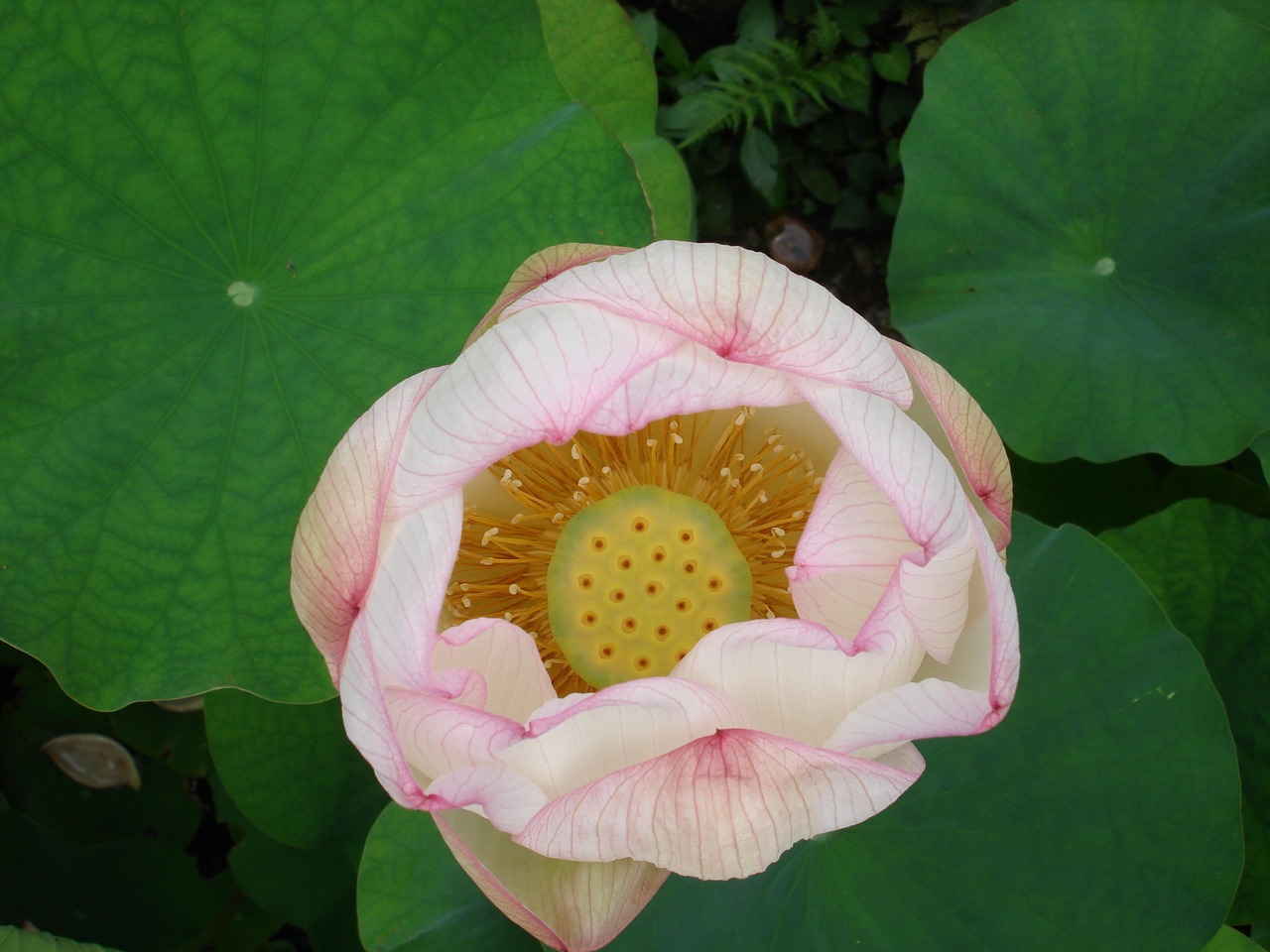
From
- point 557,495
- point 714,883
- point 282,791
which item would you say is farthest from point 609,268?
point 282,791

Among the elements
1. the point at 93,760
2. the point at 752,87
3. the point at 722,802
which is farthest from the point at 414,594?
the point at 752,87

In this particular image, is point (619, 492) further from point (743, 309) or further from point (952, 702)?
point (952, 702)

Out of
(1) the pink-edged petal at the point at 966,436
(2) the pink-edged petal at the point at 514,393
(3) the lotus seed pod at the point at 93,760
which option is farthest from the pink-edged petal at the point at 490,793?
(3) the lotus seed pod at the point at 93,760

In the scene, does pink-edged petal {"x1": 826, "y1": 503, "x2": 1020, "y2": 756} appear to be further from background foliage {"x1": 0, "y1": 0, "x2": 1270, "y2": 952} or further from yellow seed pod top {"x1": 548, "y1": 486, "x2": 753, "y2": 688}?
background foliage {"x1": 0, "y1": 0, "x2": 1270, "y2": 952}

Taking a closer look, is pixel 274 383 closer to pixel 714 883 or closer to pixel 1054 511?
pixel 714 883

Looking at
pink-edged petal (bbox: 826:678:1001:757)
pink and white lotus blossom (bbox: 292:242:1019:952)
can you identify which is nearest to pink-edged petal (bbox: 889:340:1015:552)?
pink and white lotus blossom (bbox: 292:242:1019:952)

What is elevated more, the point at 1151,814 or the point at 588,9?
the point at 588,9

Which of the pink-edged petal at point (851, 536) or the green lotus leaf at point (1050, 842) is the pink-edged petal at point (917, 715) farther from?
the green lotus leaf at point (1050, 842)
